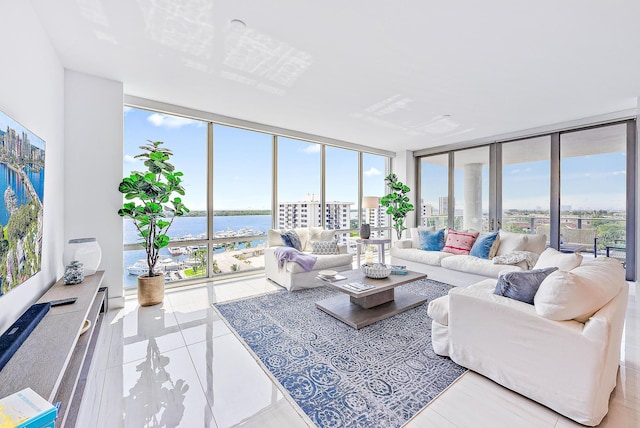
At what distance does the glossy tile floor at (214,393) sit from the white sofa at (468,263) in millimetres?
1366

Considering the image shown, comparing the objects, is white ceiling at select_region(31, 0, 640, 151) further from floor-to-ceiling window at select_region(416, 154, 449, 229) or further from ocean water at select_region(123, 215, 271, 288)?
floor-to-ceiling window at select_region(416, 154, 449, 229)

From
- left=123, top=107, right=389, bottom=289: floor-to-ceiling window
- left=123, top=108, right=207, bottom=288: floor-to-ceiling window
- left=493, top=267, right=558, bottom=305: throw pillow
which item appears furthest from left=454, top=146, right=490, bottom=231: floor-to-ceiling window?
left=123, top=108, right=207, bottom=288: floor-to-ceiling window

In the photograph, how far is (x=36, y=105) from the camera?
214 cm

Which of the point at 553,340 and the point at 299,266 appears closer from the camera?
the point at 553,340

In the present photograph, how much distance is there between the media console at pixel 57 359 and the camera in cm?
121

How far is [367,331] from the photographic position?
8.68 ft

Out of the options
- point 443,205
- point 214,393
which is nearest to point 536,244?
point 443,205

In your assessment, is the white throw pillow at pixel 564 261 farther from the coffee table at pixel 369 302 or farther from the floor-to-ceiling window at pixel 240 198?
the floor-to-ceiling window at pixel 240 198

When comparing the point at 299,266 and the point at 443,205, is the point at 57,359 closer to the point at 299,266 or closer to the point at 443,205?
the point at 299,266

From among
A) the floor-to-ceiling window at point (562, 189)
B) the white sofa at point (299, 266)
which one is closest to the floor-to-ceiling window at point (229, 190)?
the white sofa at point (299, 266)

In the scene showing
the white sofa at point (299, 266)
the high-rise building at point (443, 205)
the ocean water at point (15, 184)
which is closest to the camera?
the ocean water at point (15, 184)

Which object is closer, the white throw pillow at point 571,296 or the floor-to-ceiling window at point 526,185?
the white throw pillow at point 571,296

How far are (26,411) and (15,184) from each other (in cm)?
134

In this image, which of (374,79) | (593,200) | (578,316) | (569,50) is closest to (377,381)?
(578,316)
